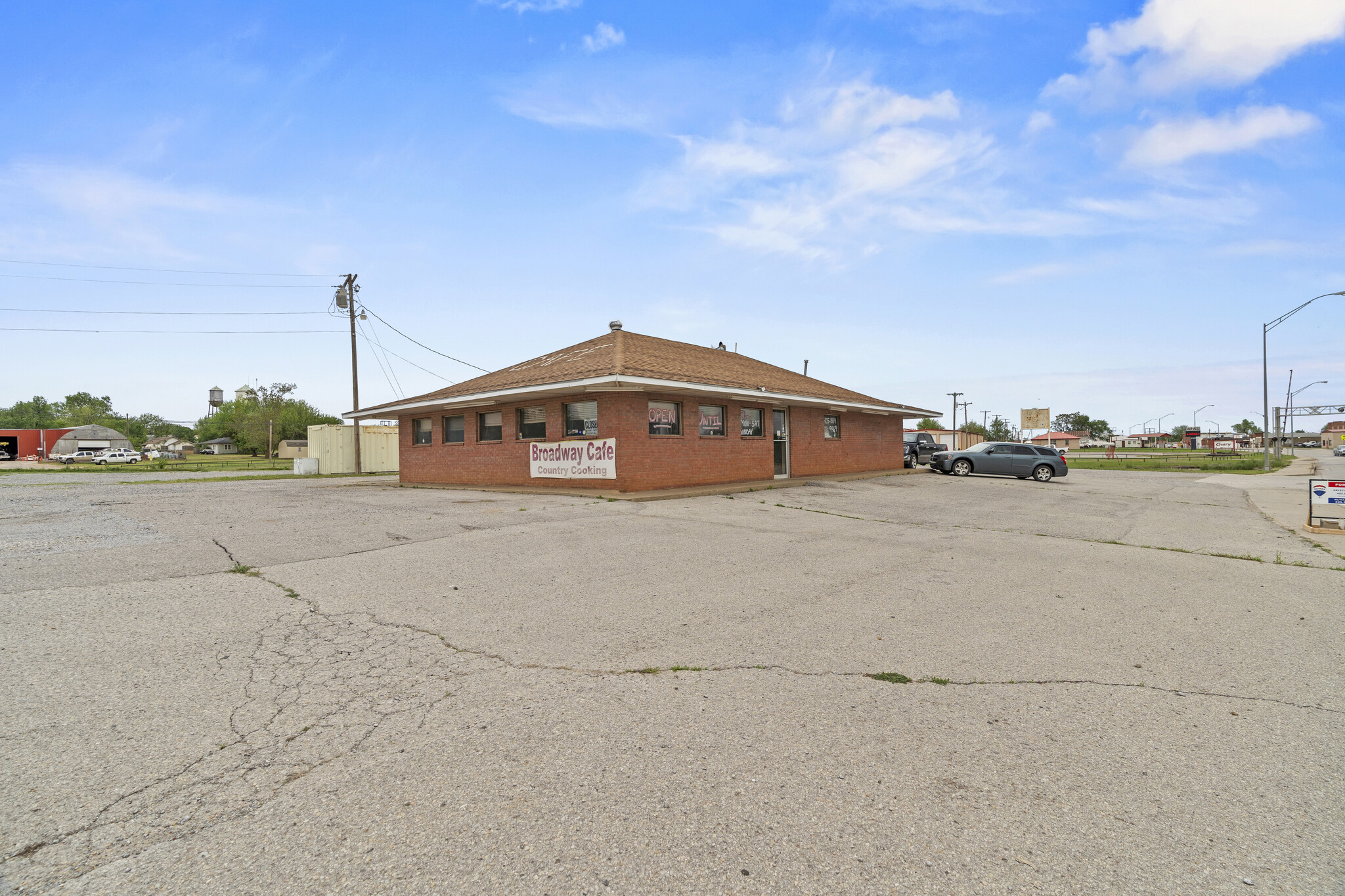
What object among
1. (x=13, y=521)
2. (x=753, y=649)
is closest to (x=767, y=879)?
(x=753, y=649)

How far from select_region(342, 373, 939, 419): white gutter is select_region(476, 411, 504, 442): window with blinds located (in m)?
0.54

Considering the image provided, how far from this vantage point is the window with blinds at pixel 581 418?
1678 cm

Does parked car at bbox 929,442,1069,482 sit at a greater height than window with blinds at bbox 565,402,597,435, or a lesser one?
lesser

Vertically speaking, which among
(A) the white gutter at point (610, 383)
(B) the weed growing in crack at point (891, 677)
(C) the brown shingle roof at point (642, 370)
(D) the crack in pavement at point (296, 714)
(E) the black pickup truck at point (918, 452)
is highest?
(C) the brown shingle roof at point (642, 370)

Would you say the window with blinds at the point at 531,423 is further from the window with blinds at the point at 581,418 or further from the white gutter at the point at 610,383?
the window with blinds at the point at 581,418

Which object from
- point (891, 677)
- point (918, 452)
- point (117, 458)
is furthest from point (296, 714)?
point (117, 458)

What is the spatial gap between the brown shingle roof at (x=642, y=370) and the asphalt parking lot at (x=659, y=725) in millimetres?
9015

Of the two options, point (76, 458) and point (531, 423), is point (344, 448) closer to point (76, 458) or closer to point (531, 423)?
point (531, 423)

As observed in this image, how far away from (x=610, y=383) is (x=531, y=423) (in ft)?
13.8

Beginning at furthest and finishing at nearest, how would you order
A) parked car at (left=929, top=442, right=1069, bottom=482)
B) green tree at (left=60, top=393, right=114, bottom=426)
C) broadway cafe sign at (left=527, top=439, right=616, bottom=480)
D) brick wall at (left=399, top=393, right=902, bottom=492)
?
1. green tree at (left=60, top=393, right=114, bottom=426)
2. parked car at (left=929, top=442, right=1069, bottom=482)
3. broadway cafe sign at (left=527, top=439, right=616, bottom=480)
4. brick wall at (left=399, top=393, right=902, bottom=492)

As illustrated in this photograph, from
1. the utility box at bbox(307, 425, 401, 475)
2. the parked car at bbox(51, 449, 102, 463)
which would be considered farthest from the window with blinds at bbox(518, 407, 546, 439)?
the parked car at bbox(51, 449, 102, 463)

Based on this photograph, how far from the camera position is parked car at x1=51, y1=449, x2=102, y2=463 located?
62475mm

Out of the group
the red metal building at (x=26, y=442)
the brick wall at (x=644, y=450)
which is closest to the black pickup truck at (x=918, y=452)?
the brick wall at (x=644, y=450)

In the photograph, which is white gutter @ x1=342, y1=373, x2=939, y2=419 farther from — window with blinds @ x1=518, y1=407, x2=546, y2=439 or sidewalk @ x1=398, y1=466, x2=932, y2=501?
sidewalk @ x1=398, y1=466, x2=932, y2=501
